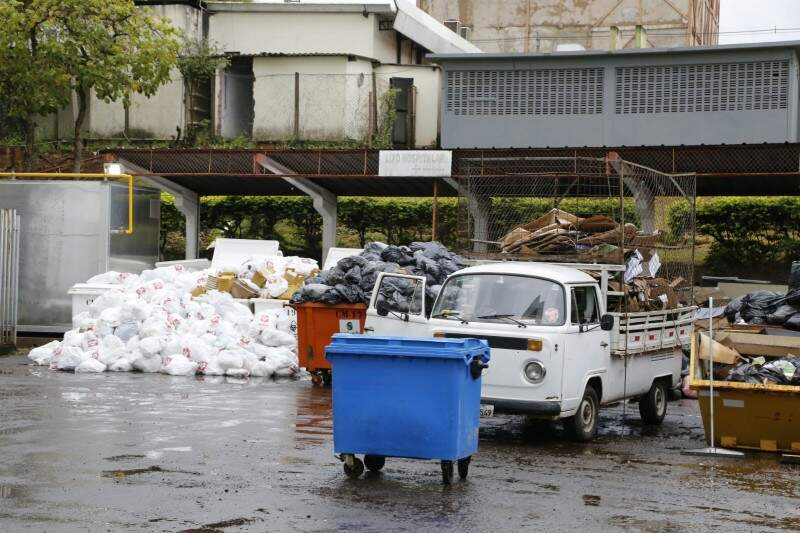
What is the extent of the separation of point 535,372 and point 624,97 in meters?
18.6

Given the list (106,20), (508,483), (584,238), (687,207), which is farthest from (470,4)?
(508,483)

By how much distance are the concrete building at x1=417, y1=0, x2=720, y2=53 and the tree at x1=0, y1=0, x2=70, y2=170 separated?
19455mm

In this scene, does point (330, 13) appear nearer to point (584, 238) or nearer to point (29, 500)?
point (584, 238)

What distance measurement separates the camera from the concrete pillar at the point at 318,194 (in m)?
27.2

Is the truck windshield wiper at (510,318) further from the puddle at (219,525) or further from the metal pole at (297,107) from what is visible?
the metal pole at (297,107)

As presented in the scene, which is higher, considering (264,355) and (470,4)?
(470,4)

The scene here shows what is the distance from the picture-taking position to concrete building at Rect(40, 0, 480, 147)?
34.3m

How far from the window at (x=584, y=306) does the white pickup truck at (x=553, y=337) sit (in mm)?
13

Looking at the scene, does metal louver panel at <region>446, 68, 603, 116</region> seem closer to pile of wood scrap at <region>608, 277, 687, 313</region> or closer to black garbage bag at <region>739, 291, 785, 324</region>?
black garbage bag at <region>739, 291, 785, 324</region>

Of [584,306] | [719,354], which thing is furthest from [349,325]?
[719,354]

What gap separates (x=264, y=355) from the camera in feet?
62.2

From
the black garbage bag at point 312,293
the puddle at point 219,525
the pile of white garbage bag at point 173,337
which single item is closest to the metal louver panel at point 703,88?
the pile of white garbage bag at point 173,337

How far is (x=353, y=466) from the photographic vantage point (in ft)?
33.8

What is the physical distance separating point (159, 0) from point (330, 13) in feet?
16.6
